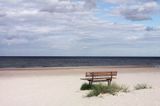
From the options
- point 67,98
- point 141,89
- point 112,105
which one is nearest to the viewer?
point 112,105

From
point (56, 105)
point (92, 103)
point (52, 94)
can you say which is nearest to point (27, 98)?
point (52, 94)

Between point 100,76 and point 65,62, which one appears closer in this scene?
point 100,76

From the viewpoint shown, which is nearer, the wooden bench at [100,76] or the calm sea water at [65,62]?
the wooden bench at [100,76]

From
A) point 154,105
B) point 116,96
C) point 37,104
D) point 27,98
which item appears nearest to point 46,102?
point 37,104

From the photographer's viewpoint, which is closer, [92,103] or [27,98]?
[92,103]

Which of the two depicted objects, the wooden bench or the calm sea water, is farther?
the calm sea water

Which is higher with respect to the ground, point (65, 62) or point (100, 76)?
point (100, 76)

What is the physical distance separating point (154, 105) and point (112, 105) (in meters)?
1.45

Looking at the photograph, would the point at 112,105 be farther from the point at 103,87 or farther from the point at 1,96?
the point at 1,96

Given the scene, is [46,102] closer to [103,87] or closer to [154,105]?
[103,87]

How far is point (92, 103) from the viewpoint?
13031 millimetres

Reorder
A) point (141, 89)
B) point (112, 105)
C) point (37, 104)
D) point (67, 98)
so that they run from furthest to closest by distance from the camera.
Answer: point (141, 89), point (67, 98), point (37, 104), point (112, 105)

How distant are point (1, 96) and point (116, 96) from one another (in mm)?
5440

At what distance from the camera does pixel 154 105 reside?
1257 cm
